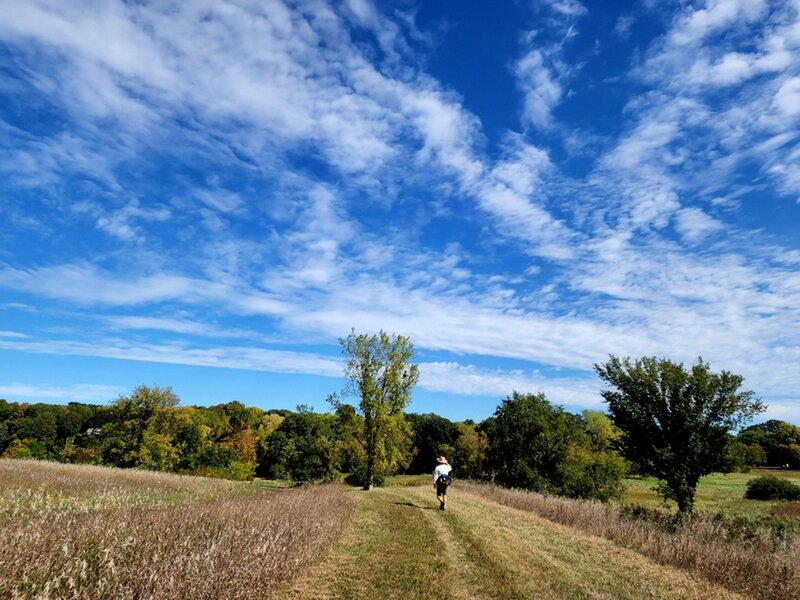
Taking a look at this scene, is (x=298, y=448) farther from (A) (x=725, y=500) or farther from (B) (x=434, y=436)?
(A) (x=725, y=500)

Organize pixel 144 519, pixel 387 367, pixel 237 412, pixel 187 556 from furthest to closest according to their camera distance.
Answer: pixel 237 412
pixel 387 367
pixel 144 519
pixel 187 556

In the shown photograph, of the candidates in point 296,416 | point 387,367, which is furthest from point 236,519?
point 296,416

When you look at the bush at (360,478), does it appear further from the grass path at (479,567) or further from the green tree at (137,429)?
the grass path at (479,567)

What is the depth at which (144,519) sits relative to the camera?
848cm

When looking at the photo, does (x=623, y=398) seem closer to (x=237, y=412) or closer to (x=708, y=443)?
(x=708, y=443)

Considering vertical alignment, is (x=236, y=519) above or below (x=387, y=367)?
below

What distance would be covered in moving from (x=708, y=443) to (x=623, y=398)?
13.9 feet

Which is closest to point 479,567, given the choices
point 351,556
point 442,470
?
point 351,556

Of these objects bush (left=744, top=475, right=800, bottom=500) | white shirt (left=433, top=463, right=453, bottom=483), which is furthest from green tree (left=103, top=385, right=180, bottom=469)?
bush (left=744, top=475, right=800, bottom=500)

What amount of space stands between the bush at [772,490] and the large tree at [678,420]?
3618cm

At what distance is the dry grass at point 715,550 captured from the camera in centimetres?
1061

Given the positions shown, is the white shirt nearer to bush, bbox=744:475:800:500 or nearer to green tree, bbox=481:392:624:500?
green tree, bbox=481:392:624:500

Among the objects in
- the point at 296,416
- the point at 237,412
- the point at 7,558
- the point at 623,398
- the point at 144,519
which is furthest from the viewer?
the point at 237,412

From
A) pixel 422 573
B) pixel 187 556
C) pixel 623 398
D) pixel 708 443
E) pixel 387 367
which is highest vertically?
pixel 387 367
